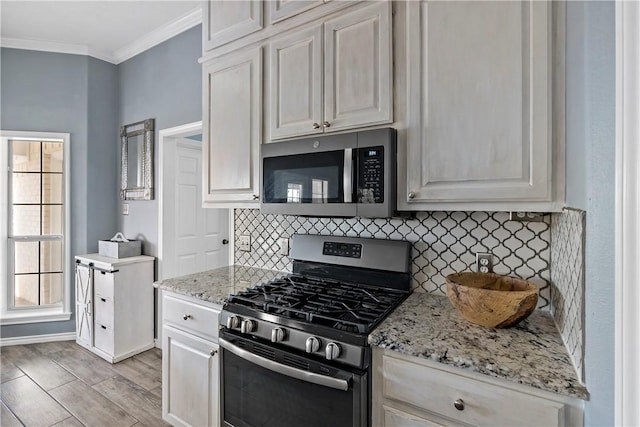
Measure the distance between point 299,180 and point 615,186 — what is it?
1155mm

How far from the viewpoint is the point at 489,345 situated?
1.02 metres

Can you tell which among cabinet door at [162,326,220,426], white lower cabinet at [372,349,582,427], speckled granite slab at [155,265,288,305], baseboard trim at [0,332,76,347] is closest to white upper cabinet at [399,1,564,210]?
white lower cabinet at [372,349,582,427]

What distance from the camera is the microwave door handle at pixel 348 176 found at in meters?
1.41

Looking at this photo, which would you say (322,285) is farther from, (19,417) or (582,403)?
(19,417)

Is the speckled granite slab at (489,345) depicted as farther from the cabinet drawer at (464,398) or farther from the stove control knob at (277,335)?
the stove control knob at (277,335)

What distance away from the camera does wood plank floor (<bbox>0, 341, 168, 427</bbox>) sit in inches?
83.0

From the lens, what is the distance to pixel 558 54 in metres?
1.07

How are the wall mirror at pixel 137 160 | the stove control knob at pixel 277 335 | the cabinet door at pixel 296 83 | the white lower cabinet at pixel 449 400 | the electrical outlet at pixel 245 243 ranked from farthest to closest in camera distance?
the wall mirror at pixel 137 160
the electrical outlet at pixel 245 243
the cabinet door at pixel 296 83
the stove control knob at pixel 277 335
the white lower cabinet at pixel 449 400

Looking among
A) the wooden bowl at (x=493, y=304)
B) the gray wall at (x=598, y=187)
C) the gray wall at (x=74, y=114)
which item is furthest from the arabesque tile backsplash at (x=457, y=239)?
the gray wall at (x=74, y=114)

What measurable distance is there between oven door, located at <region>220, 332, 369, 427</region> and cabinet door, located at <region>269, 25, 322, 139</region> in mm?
1022

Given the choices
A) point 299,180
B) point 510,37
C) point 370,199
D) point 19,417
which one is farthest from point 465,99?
point 19,417

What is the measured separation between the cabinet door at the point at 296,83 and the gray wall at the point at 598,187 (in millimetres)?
998

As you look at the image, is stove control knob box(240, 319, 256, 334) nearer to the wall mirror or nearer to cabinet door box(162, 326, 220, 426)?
cabinet door box(162, 326, 220, 426)

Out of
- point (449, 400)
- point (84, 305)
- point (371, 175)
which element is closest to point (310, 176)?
point (371, 175)
